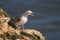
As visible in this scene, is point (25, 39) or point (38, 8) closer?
point (25, 39)

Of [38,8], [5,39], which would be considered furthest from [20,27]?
[38,8]

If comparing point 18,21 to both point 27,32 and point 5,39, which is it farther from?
point 5,39

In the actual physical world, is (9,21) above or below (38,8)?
above

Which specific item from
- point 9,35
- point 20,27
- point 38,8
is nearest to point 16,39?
point 9,35

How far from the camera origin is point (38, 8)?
43844 millimetres

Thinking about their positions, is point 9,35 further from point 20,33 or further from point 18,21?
point 18,21

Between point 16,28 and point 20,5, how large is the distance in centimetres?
2791

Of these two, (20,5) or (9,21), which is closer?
(9,21)

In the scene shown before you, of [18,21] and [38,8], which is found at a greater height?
[18,21]

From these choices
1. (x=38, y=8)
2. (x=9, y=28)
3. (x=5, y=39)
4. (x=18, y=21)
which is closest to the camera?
(x=5, y=39)

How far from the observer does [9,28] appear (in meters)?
16.8

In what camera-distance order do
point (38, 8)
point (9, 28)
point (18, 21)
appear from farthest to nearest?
1. point (38, 8)
2. point (18, 21)
3. point (9, 28)

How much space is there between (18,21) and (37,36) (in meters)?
1.41

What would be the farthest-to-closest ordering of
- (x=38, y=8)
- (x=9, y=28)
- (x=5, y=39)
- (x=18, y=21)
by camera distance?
(x=38, y=8) < (x=18, y=21) < (x=9, y=28) < (x=5, y=39)
